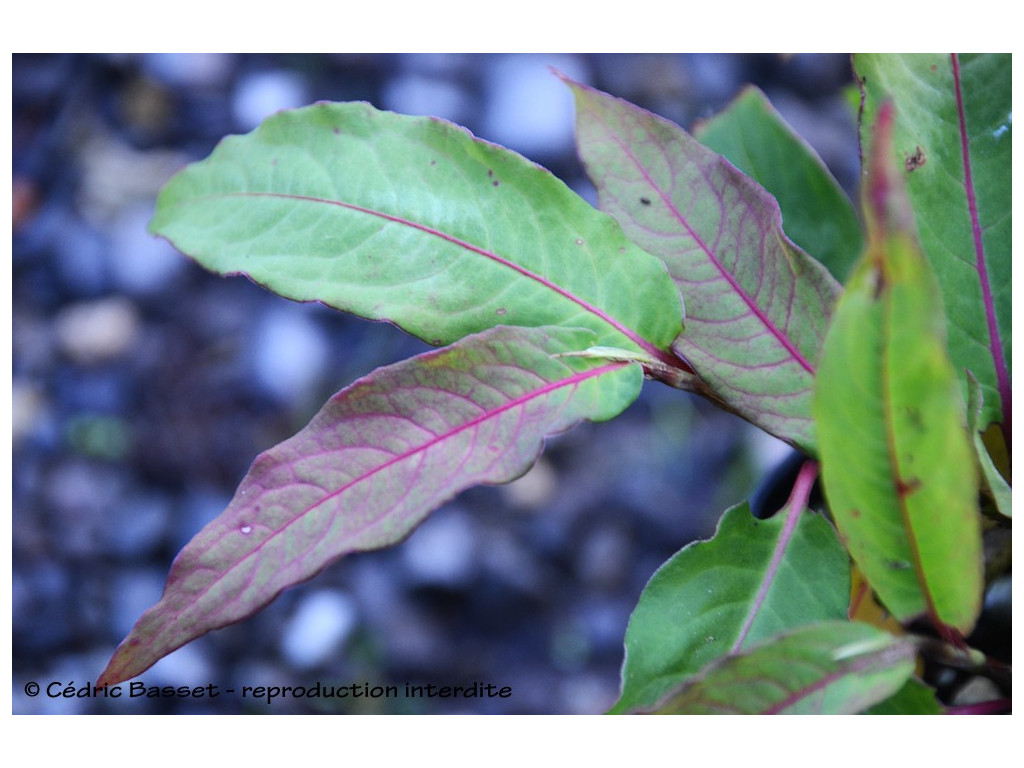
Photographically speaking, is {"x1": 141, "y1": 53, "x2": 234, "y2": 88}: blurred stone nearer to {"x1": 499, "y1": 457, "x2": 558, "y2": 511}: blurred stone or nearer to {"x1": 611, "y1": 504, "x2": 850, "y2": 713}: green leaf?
{"x1": 499, "y1": 457, "x2": 558, "y2": 511}: blurred stone

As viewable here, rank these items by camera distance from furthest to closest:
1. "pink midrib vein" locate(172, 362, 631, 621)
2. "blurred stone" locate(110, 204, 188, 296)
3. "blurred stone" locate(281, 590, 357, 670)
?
"blurred stone" locate(110, 204, 188, 296) → "blurred stone" locate(281, 590, 357, 670) → "pink midrib vein" locate(172, 362, 631, 621)

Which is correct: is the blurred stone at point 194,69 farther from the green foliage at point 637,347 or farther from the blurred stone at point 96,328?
the green foliage at point 637,347

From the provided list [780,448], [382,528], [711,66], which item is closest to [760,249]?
[382,528]

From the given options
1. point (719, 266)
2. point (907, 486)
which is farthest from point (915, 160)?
point (907, 486)

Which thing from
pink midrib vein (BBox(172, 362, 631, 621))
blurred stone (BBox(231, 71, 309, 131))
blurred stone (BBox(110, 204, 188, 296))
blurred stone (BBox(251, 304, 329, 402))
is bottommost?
pink midrib vein (BBox(172, 362, 631, 621))

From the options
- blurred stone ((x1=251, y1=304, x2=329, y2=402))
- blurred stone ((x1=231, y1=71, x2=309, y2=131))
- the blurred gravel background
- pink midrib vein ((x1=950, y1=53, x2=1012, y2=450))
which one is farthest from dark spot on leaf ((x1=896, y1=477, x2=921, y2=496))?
blurred stone ((x1=231, y1=71, x2=309, y2=131))

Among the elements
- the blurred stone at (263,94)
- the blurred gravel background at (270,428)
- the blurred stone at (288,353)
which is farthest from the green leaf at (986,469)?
the blurred stone at (263,94)
